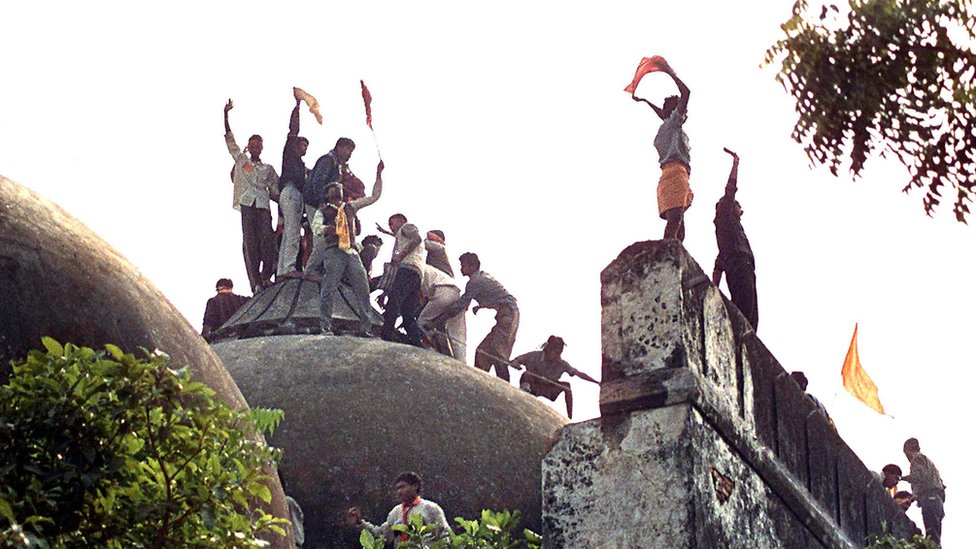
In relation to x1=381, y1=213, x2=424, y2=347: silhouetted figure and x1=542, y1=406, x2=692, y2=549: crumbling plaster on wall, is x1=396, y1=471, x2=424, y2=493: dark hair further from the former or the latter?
x1=381, y1=213, x2=424, y2=347: silhouetted figure

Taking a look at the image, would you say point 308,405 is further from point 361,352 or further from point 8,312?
point 8,312

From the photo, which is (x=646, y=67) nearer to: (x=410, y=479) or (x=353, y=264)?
(x=410, y=479)

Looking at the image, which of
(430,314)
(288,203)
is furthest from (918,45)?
(288,203)

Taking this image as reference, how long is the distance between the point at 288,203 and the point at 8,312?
24.3 feet

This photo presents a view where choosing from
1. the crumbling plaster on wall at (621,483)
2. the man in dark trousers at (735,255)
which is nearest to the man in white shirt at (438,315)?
the man in dark trousers at (735,255)

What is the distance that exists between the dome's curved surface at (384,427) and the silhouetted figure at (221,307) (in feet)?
5.47

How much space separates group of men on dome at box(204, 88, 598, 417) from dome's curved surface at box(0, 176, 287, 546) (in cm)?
539

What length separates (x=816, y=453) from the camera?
1062cm

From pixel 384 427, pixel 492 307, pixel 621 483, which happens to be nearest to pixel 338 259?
pixel 492 307

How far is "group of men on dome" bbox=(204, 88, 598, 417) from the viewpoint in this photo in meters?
15.0

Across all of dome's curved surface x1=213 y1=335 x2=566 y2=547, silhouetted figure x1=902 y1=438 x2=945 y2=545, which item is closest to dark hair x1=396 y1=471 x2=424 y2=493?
dome's curved surface x1=213 y1=335 x2=566 y2=547

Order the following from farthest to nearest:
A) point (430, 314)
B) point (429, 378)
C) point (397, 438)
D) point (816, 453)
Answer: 1. point (430, 314)
2. point (429, 378)
3. point (397, 438)
4. point (816, 453)

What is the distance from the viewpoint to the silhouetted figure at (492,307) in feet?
49.8

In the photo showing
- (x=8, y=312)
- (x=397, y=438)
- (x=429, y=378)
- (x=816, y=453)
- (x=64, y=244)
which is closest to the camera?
(x=8, y=312)
